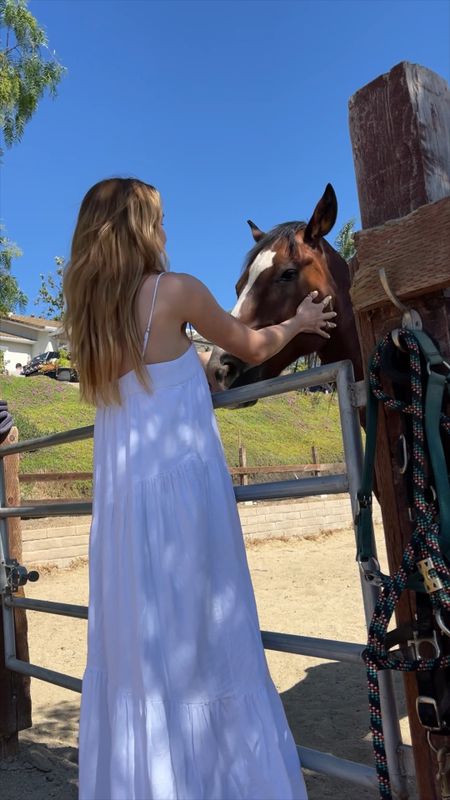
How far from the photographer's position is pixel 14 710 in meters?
2.89

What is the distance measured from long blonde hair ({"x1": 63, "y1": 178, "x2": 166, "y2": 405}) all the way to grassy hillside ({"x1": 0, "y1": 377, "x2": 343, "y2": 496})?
1132 cm

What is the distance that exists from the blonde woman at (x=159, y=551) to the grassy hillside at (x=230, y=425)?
447 inches

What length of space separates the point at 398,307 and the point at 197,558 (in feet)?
2.36

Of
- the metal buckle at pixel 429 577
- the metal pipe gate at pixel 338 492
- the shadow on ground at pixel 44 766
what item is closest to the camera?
the metal buckle at pixel 429 577

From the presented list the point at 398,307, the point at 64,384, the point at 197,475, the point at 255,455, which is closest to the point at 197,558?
the point at 197,475

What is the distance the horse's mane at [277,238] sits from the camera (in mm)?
2906

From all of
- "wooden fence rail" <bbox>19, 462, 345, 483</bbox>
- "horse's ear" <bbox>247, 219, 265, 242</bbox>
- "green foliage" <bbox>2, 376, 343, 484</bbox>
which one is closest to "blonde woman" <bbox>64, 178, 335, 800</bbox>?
"horse's ear" <bbox>247, 219, 265, 242</bbox>

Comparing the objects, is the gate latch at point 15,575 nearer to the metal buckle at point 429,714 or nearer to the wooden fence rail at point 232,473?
the metal buckle at point 429,714

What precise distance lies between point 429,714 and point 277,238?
87.7 inches

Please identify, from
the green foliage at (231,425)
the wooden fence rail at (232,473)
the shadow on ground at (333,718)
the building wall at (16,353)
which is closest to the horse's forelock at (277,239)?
the shadow on ground at (333,718)

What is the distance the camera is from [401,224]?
4.21 ft

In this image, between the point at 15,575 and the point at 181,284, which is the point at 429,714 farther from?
the point at 15,575

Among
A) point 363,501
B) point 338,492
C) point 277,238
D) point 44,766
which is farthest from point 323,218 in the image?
point 44,766

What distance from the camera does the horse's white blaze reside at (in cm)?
281
